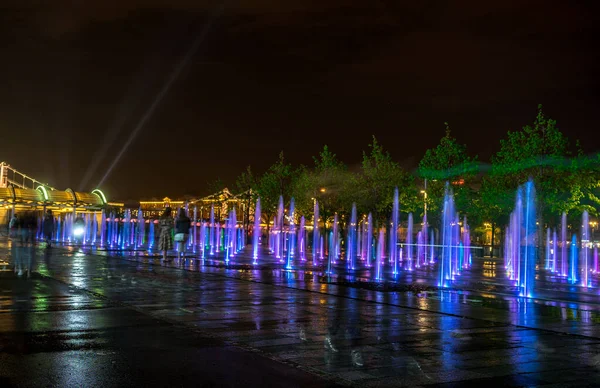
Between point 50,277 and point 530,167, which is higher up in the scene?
point 530,167

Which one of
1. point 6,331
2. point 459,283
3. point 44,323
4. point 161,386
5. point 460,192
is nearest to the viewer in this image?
point 161,386

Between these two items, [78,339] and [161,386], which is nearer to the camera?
[161,386]

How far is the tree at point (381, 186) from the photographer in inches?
1703

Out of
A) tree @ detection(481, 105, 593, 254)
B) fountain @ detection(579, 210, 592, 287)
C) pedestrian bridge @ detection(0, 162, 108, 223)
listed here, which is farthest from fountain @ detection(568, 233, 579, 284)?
pedestrian bridge @ detection(0, 162, 108, 223)

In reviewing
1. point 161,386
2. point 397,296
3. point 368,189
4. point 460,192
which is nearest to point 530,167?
point 460,192

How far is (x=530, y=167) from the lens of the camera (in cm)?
3406

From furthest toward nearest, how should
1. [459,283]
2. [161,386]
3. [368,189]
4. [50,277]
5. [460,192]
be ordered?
[368,189], [460,192], [459,283], [50,277], [161,386]

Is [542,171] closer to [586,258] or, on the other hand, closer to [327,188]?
[586,258]

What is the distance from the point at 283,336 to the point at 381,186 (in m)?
36.5

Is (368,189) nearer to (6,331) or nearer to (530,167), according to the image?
(530,167)

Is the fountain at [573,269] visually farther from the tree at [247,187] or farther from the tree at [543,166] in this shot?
the tree at [247,187]

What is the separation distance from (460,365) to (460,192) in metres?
33.1

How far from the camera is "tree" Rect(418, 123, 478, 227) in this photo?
38.4 metres

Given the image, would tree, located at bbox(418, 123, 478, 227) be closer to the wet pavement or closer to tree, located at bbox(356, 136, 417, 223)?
tree, located at bbox(356, 136, 417, 223)
